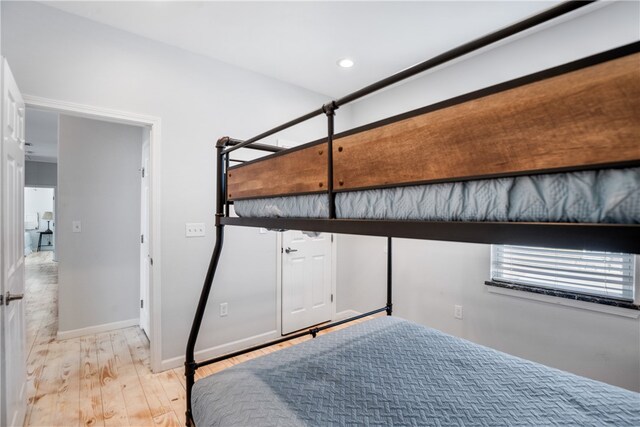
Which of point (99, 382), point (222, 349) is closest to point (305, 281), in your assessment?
point (222, 349)

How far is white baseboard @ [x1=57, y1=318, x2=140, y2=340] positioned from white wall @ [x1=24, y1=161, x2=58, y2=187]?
20.0 ft

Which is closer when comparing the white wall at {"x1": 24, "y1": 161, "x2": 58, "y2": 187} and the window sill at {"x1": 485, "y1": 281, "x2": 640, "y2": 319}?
the window sill at {"x1": 485, "y1": 281, "x2": 640, "y2": 319}

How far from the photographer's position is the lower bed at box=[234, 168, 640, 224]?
19.6 inches

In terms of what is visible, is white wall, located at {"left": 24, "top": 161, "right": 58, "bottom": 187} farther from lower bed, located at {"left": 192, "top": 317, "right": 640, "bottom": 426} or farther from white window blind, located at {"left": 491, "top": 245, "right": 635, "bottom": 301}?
white window blind, located at {"left": 491, "top": 245, "right": 635, "bottom": 301}

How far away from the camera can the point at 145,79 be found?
7.11ft

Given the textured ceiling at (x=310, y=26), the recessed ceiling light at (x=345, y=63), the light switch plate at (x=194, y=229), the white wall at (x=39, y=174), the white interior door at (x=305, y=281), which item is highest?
the recessed ceiling light at (x=345, y=63)

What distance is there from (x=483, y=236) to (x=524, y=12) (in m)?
2.05

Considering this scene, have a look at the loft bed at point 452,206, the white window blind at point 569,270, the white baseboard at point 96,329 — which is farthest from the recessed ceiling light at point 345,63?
the white baseboard at point 96,329

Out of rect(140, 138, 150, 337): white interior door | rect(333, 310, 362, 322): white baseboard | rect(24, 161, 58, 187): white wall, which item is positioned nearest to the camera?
rect(140, 138, 150, 337): white interior door

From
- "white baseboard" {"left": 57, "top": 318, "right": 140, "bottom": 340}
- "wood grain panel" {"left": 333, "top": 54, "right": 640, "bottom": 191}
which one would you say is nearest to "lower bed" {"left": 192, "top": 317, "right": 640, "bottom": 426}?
"wood grain panel" {"left": 333, "top": 54, "right": 640, "bottom": 191}

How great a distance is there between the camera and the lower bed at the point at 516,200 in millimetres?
497

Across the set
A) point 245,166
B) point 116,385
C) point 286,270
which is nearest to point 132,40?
point 245,166

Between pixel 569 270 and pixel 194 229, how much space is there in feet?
8.97

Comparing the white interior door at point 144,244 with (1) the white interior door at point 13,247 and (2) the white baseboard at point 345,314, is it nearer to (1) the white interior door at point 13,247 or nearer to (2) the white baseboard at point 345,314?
(1) the white interior door at point 13,247
